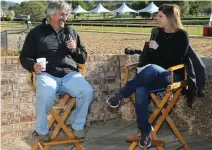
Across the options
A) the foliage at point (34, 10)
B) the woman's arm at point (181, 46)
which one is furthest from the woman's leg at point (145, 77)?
the foliage at point (34, 10)

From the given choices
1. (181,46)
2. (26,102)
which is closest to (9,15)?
(26,102)

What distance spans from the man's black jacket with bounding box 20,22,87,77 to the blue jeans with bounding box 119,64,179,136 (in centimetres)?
64

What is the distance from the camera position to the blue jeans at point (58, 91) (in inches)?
157

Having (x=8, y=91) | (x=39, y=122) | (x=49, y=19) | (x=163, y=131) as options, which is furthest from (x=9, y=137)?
(x=163, y=131)

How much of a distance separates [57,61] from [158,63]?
98 centimetres

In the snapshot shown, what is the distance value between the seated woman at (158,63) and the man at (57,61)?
13.0 inches

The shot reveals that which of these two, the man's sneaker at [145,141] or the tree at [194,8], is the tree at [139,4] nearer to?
the tree at [194,8]

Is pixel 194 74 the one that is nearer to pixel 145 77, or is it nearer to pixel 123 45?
pixel 145 77

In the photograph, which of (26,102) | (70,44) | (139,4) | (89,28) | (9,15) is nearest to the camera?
(70,44)

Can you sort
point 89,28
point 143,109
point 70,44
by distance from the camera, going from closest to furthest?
1. point 143,109
2. point 70,44
3. point 89,28

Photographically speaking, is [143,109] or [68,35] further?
[68,35]

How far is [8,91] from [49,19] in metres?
0.99

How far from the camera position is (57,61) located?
4.24 meters

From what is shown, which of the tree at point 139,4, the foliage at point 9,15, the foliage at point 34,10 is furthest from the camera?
the tree at point 139,4
